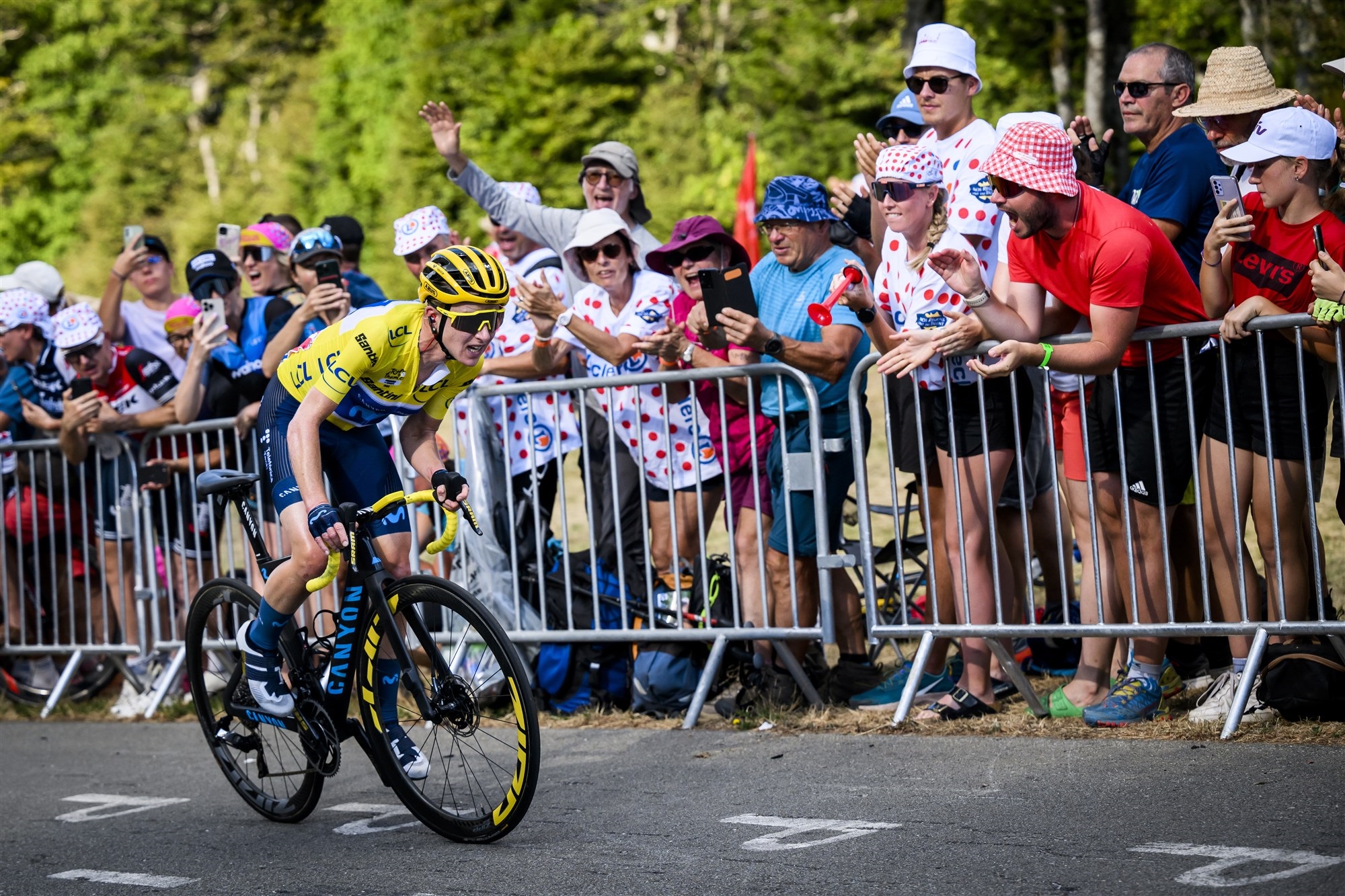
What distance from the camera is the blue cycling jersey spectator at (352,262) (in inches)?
356

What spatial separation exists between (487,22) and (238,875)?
4272cm

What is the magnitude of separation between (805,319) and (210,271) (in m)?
3.44

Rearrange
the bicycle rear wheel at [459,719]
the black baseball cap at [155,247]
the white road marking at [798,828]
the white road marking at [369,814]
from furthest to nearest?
the black baseball cap at [155,247] < the white road marking at [369,814] < the bicycle rear wheel at [459,719] < the white road marking at [798,828]

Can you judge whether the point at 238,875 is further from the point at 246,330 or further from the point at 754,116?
the point at 754,116

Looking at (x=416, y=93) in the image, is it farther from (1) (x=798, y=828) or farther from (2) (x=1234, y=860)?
(2) (x=1234, y=860)

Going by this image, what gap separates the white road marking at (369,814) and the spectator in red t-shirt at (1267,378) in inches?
122

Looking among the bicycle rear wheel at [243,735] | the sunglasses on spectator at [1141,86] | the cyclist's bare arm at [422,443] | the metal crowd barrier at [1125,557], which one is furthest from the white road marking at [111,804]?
the sunglasses on spectator at [1141,86]

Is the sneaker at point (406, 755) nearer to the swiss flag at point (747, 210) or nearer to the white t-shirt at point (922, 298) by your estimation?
the white t-shirt at point (922, 298)

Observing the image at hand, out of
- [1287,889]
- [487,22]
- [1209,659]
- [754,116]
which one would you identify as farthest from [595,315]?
[487,22]

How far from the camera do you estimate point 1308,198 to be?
5992 millimetres

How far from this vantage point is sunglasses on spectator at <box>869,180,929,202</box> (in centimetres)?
664

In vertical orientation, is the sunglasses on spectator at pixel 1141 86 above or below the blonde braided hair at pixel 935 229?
above

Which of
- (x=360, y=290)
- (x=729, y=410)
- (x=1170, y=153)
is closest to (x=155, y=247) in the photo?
(x=360, y=290)

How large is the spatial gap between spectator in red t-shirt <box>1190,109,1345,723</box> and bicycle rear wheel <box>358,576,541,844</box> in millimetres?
2769
